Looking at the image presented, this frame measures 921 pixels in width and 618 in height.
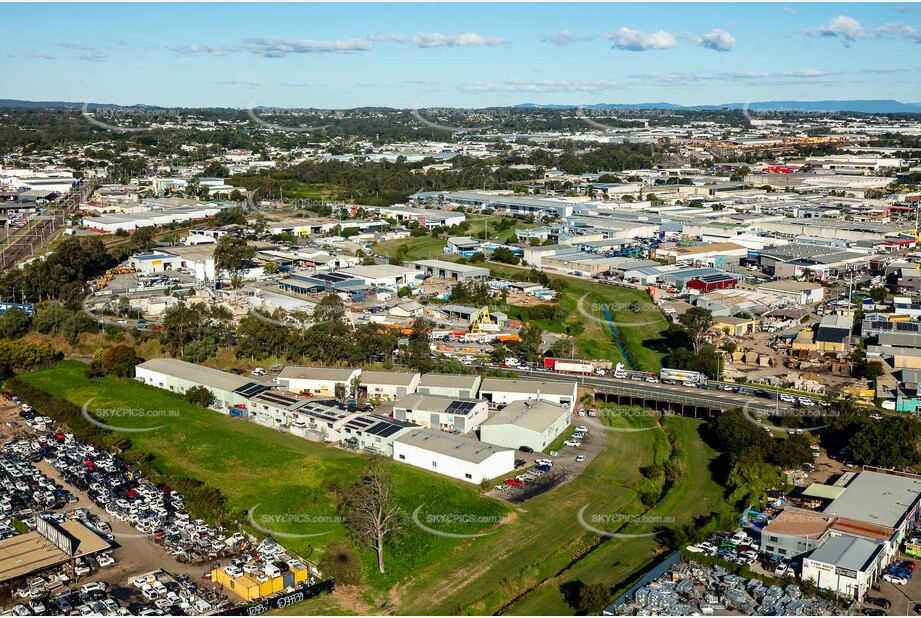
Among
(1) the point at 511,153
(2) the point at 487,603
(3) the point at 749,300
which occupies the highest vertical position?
(1) the point at 511,153

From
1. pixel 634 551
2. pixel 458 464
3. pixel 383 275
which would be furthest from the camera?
pixel 383 275

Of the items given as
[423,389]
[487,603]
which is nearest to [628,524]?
[487,603]

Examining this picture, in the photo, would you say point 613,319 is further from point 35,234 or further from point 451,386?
point 35,234

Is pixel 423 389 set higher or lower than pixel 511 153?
lower

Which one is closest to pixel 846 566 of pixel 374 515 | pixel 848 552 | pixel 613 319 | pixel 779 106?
pixel 848 552

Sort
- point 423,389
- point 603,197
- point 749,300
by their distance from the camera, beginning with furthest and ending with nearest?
point 603,197 → point 749,300 → point 423,389

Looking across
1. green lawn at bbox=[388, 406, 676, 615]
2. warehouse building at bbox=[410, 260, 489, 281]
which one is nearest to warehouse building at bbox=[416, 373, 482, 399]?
green lawn at bbox=[388, 406, 676, 615]

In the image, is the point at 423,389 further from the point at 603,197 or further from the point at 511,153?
the point at 511,153
